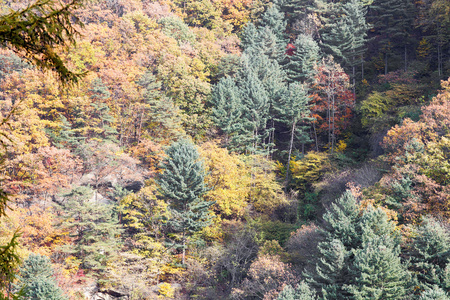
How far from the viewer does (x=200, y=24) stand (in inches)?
1994

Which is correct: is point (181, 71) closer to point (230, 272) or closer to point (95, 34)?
point (95, 34)

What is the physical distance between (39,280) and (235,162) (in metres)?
17.4

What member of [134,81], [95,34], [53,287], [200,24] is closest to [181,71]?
[134,81]

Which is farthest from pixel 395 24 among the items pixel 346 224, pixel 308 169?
pixel 346 224

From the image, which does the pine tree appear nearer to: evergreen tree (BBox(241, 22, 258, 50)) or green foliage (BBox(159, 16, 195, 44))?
green foliage (BBox(159, 16, 195, 44))

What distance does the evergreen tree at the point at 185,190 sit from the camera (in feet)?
84.9

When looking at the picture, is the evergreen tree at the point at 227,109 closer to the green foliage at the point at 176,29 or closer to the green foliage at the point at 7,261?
the green foliage at the point at 176,29

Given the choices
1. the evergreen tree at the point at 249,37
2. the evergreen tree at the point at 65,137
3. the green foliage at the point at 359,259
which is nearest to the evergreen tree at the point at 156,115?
the evergreen tree at the point at 65,137

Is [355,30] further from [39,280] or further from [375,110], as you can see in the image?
[39,280]

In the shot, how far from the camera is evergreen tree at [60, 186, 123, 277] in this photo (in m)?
23.4

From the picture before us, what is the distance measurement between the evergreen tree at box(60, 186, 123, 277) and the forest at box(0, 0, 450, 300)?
0.15 m

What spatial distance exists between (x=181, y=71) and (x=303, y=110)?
1326cm

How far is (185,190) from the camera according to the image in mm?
26297

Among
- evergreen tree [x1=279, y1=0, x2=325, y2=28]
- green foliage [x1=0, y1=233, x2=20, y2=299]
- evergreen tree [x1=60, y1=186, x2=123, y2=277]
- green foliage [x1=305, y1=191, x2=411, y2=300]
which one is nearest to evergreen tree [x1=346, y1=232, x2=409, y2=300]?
green foliage [x1=305, y1=191, x2=411, y2=300]
